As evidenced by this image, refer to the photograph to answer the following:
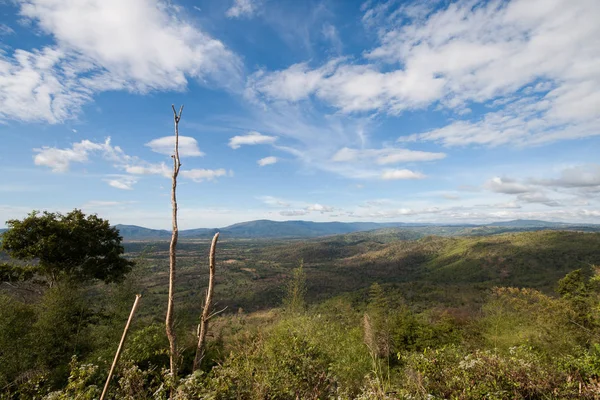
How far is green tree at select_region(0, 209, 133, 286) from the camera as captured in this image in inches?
569

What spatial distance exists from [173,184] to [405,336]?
1086 inches

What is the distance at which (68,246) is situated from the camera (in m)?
15.4

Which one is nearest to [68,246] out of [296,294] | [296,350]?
[296,294]

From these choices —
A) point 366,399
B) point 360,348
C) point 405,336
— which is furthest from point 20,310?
point 405,336

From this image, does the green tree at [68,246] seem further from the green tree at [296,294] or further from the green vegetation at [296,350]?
the green tree at [296,294]

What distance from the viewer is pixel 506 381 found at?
5582 millimetres

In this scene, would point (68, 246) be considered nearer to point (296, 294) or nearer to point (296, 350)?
point (296, 294)

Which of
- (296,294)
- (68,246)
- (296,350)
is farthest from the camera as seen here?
(296,294)

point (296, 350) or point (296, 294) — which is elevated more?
point (296, 350)

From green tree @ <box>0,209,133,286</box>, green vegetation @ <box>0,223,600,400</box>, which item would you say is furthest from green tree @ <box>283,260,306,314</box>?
green tree @ <box>0,209,133,286</box>

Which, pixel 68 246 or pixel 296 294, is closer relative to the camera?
pixel 68 246

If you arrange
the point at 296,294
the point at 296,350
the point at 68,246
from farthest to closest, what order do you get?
the point at 296,294, the point at 68,246, the point at 296,350

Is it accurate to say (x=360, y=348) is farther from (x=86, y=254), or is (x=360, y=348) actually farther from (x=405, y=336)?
(x=86, y=254)

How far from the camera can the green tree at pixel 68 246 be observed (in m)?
14.5
